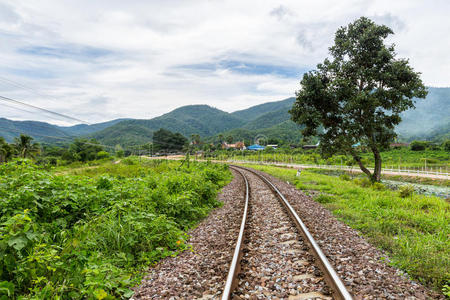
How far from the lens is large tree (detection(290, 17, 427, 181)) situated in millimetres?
15008

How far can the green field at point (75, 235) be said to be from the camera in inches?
125

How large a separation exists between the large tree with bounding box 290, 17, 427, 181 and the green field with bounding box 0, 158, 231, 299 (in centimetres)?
1353

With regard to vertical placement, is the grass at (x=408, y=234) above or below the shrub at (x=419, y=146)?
A: below

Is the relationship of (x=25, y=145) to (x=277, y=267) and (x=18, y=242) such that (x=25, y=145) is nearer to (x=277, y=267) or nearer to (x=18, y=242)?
(x=18, y=242)

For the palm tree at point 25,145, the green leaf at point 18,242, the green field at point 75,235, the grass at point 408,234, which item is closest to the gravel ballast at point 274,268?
the grass at point 408,234

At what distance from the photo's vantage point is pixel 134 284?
371 cm

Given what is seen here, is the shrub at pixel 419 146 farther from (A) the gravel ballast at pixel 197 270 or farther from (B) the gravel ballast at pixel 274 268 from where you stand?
(A) the gravel ballast at pixel 197 270

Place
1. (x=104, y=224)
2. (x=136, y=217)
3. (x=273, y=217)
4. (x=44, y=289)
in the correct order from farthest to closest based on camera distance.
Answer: (x=273, y=217) → (x=136, y=217) → (x=104, y=224) → (x=44, y=289)

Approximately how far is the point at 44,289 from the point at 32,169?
134 inches

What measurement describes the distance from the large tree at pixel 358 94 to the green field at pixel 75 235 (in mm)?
13526

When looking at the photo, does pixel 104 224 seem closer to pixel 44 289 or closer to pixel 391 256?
pixel 44 289

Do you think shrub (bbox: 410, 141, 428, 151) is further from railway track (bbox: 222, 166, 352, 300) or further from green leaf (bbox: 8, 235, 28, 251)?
green leaf (bbox: 8, 235, 28, 251)

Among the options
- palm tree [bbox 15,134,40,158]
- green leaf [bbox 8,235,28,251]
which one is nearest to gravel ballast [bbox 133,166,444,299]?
green leaf [bbox 8,235,28,251]

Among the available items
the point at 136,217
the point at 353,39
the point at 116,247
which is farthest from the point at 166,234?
the point at 353,39
